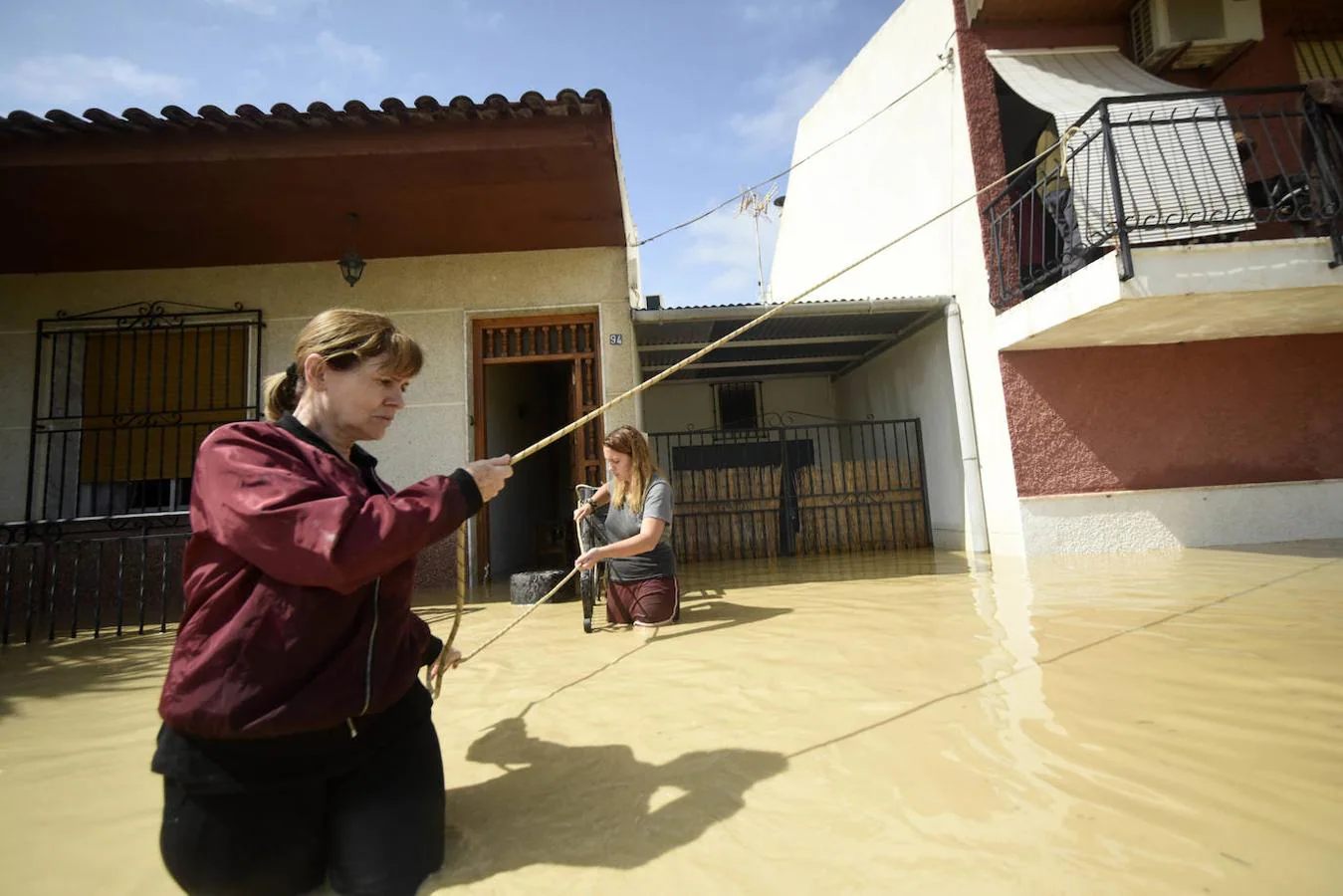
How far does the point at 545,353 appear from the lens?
6.58 m

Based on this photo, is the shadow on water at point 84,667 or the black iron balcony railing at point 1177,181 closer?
the shadow on water at point 84,667

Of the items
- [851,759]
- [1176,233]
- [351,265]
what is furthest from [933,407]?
[851,759]

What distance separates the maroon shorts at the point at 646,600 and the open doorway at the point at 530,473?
9.33 ft

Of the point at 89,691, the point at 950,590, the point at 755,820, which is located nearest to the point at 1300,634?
the point at 950,590

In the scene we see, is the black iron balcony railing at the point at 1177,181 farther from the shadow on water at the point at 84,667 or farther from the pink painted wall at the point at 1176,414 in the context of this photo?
the shadow on water at the point at 84,667

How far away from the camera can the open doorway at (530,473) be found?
25.3 feet

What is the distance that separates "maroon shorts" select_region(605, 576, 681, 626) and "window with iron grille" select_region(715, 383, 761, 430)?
780 centimetres

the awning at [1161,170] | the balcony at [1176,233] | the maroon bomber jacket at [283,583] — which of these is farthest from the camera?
the awning at [1161,170]

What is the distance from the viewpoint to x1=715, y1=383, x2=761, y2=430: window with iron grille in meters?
11.6

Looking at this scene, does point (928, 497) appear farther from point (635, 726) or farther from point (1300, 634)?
point (635, 726)

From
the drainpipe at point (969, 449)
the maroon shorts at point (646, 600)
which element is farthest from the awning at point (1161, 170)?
the maroon shorts at point (646, 600)

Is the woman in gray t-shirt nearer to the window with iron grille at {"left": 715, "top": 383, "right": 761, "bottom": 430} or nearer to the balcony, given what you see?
the balcony

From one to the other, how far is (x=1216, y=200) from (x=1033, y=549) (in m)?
3.36

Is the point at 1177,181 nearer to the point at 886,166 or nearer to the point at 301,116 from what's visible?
the point at 886,166
